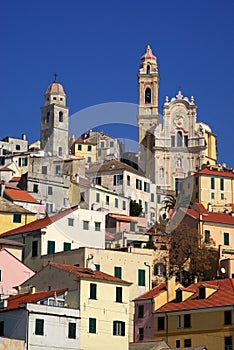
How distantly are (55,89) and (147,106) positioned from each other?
14517 mm

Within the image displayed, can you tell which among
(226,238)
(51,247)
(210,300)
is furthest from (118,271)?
(226,238)

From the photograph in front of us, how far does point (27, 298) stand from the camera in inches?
2506

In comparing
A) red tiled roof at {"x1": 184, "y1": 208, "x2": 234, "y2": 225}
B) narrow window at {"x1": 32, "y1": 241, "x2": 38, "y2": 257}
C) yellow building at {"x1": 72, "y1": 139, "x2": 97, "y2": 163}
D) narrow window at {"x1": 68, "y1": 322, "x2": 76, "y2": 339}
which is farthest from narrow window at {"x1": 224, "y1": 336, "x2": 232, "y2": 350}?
yellow building at {"x1": 72, "y1": 139, "x2": 97, "y2": 163}

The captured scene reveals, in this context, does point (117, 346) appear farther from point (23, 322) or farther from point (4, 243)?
point (4, 243)

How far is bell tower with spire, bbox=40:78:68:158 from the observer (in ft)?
470

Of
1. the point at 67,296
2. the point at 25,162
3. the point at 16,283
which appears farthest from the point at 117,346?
the point at 25,162

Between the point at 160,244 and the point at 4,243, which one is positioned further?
the point at 160,244

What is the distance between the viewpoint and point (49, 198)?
357 feet

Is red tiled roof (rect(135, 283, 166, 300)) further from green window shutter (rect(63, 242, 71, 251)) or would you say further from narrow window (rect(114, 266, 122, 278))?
green window shutter (rect(63, 242, 71, 251))

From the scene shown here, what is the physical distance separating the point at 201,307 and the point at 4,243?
2051 centimetres

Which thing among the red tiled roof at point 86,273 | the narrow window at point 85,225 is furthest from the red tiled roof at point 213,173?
the red tiled roof at point 86,273

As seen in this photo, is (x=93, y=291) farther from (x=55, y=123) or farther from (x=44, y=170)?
(x=55, y=123)

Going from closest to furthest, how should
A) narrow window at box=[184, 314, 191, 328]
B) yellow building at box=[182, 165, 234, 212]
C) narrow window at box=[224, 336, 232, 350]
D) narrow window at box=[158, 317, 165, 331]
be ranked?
narrow window at box=[224, 336, 232, 350]
narrow window at box=[184, 314, 191, 328]
narrow window at box=[158, 317, 165, 331]
yellow building at box=[182, 165, 234, 212]

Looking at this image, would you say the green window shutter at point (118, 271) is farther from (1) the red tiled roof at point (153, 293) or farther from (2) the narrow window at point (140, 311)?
(2) the narrow window at point (140, 311)
